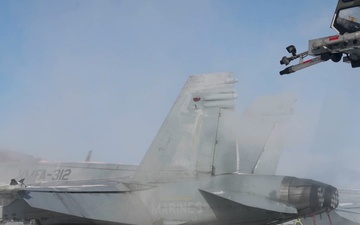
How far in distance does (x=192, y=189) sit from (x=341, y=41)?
3.55 meters

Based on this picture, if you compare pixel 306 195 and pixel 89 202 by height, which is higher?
pixel 89 202

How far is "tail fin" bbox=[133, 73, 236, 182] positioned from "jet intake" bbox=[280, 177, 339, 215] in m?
1.30

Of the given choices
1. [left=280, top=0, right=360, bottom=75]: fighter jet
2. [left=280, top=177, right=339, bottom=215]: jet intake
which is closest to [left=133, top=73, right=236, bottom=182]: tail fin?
[left=280, top=177, right=339, bottom=215]: jet intake

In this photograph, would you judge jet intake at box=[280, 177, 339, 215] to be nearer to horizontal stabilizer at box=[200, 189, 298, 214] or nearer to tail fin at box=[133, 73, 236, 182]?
horizontal stabilizer at box=[200, 189, 298, 214]

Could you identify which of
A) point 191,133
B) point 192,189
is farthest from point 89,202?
point 191,133

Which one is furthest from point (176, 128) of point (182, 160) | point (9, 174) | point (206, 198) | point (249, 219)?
point (9, 174)

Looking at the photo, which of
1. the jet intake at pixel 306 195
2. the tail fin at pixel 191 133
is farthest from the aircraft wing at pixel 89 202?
the jet intake at pixel 306 195

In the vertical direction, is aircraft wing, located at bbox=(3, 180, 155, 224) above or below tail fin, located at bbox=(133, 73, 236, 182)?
below

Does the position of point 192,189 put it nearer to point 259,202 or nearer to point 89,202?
point 259,202

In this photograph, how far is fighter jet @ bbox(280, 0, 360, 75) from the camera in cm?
452

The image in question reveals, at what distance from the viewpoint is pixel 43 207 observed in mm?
6258

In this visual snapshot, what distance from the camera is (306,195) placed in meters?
6.36

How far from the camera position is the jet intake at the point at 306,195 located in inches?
251

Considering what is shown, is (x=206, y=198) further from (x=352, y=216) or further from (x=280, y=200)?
(x=352, y=216)
